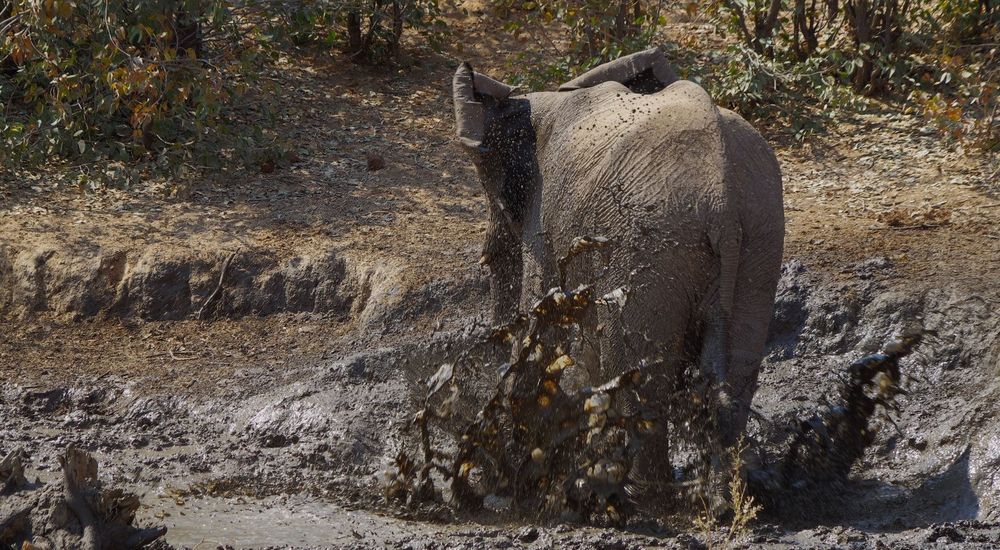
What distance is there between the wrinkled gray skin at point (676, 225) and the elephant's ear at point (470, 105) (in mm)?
550

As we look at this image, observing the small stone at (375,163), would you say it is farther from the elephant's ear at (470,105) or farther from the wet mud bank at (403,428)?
the elephant's ear at (470,105)

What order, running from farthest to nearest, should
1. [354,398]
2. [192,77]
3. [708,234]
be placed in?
[192,77], [354,398], [708,234]

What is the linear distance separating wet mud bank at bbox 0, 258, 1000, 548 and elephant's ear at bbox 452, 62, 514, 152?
150 cm

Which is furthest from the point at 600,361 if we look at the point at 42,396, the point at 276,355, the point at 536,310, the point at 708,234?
the point at 42,396

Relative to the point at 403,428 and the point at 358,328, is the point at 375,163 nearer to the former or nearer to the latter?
the point at 358,328

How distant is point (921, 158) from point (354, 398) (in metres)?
4.49

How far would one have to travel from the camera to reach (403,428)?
229 inches

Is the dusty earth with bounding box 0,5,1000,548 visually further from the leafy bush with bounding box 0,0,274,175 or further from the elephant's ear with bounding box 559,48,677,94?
the elephant's ear with bounding box 559,48,677,94

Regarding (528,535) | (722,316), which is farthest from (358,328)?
(722,316)

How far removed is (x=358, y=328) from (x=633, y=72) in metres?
2.63

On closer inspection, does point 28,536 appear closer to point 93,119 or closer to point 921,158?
point 93,119

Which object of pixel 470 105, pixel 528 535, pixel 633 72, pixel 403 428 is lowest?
pixel 403 428

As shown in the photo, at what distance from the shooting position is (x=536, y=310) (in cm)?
525

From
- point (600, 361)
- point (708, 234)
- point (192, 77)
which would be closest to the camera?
point (708, 234)
